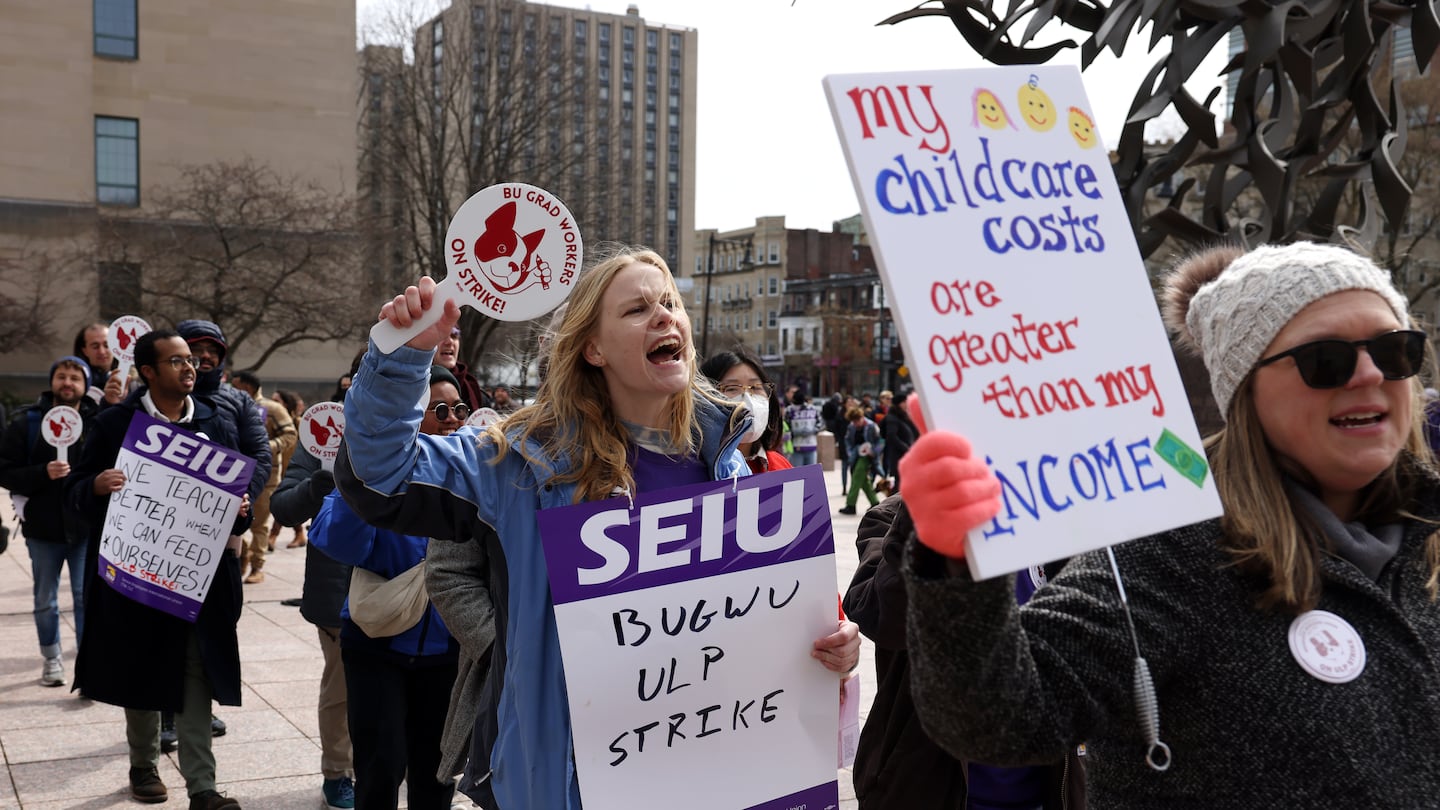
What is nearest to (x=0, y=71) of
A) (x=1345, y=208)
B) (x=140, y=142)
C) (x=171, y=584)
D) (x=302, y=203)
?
(x=140, y=142)

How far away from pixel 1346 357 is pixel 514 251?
190 cm

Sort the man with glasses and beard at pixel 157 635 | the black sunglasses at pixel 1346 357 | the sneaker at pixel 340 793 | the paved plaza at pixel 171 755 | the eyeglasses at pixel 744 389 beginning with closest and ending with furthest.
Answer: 1. the black sunglasses at pixel 1346 357
2. the eyeglasses at pixel 744 389
3. the man with glasses and beard at pixel 157 635
4. the sneaker at pixel 340 793
5. the paved plaza at pixel 171 755

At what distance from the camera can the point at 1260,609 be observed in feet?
6.02

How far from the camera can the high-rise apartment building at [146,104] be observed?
1480 inches

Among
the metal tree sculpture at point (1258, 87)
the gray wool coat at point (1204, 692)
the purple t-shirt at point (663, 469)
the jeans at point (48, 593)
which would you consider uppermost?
the metal tree sculpture at point (1258, 87)

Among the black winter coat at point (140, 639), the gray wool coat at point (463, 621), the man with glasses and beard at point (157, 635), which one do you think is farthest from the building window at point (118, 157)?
the gray wool coat at point (463, 621)

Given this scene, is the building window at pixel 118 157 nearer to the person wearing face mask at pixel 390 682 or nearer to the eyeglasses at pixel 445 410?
the eyeglasses at pixel 445 410

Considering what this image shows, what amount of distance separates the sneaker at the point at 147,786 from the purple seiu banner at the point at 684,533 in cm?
365

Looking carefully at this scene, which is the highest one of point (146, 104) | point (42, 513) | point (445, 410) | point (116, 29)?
point (116, 29)

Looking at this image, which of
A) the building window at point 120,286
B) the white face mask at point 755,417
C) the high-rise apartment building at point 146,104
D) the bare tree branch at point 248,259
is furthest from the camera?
the high-rise apartment building at point 146,104

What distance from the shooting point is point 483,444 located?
288cm

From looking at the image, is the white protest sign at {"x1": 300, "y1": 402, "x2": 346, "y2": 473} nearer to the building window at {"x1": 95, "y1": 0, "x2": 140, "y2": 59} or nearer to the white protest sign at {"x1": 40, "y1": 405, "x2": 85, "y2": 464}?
the white protest sign at {"x1": 40, "y1": 405, "x2": 85, "y2": 464}

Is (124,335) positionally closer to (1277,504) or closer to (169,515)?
(169,515)

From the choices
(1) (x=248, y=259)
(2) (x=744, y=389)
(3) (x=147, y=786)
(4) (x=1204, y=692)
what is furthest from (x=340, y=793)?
(1) (x=248, y=259)
